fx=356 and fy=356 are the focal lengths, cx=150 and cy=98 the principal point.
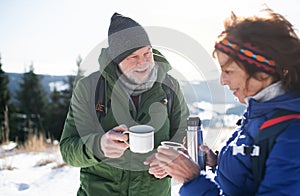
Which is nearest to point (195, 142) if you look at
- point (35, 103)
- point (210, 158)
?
point (210, 158)

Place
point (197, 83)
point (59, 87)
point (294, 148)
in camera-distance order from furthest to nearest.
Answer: point (59, 87), point (197, 83), point (294, 148)

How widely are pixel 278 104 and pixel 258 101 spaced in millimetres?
103

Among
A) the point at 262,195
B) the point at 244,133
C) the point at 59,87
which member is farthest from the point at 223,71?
the point at 59,87

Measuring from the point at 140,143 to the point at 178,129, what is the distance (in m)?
0.43

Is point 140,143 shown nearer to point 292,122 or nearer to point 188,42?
point 188,42

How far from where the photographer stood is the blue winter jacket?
109 centimetres

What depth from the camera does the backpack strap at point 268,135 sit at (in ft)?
3.72

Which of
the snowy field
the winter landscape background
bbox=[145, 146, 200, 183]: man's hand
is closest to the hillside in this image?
the winter landscape background

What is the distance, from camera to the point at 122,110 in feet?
6.01

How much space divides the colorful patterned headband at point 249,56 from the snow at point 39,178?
244 cm

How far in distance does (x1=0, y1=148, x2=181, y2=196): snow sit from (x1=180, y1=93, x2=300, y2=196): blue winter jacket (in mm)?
2237

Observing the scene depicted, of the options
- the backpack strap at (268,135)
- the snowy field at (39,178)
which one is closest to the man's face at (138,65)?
the backpack strap at (268,135)

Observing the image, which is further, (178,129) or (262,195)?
(178,129)

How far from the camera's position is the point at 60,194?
3793 millimetres
